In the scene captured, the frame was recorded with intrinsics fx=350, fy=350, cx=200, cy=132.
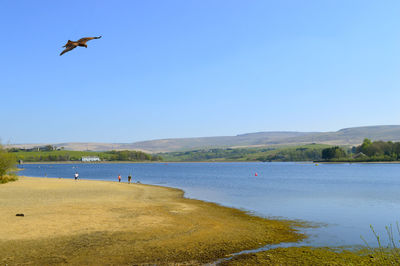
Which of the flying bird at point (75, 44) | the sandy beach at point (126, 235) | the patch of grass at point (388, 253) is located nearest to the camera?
the patch of grass at point (388, 253)

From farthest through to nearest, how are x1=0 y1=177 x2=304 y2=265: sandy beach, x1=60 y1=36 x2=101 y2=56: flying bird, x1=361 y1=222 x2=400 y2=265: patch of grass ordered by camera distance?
x1=0 y1=177 x2=304 y2=265: sandy beach
x1=60 y1=36 x2=101 y2=56: flying bird
x1=361 y1=222 x2=400 y2=265: patch of grass

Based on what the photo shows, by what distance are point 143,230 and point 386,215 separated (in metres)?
23.8

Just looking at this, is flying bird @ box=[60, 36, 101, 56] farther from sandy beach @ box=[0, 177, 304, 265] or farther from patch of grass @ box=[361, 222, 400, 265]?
patch of grass @ box=[361, 222, 400, 265]

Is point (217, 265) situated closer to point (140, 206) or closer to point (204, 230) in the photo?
point (204, 230)

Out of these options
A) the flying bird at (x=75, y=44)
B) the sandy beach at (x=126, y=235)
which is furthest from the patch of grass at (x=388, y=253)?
the flying bird at (x=75, y=44)

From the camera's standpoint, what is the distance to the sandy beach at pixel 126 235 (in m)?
18.1

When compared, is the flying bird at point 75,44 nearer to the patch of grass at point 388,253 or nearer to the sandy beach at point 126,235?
the sandy beach at point 126,235

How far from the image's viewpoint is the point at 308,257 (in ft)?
59.8

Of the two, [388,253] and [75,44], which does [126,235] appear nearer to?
[75,44]

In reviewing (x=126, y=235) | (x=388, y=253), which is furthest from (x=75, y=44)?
(x=388, y=253)

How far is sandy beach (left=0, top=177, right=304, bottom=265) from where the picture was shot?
18078 mm

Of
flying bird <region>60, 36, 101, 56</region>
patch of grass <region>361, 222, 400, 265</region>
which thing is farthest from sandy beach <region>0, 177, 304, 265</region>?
flying bird <region>60, 36, 101, 56</region>

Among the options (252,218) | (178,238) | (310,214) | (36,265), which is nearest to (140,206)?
(252,218)

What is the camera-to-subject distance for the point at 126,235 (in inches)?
882
